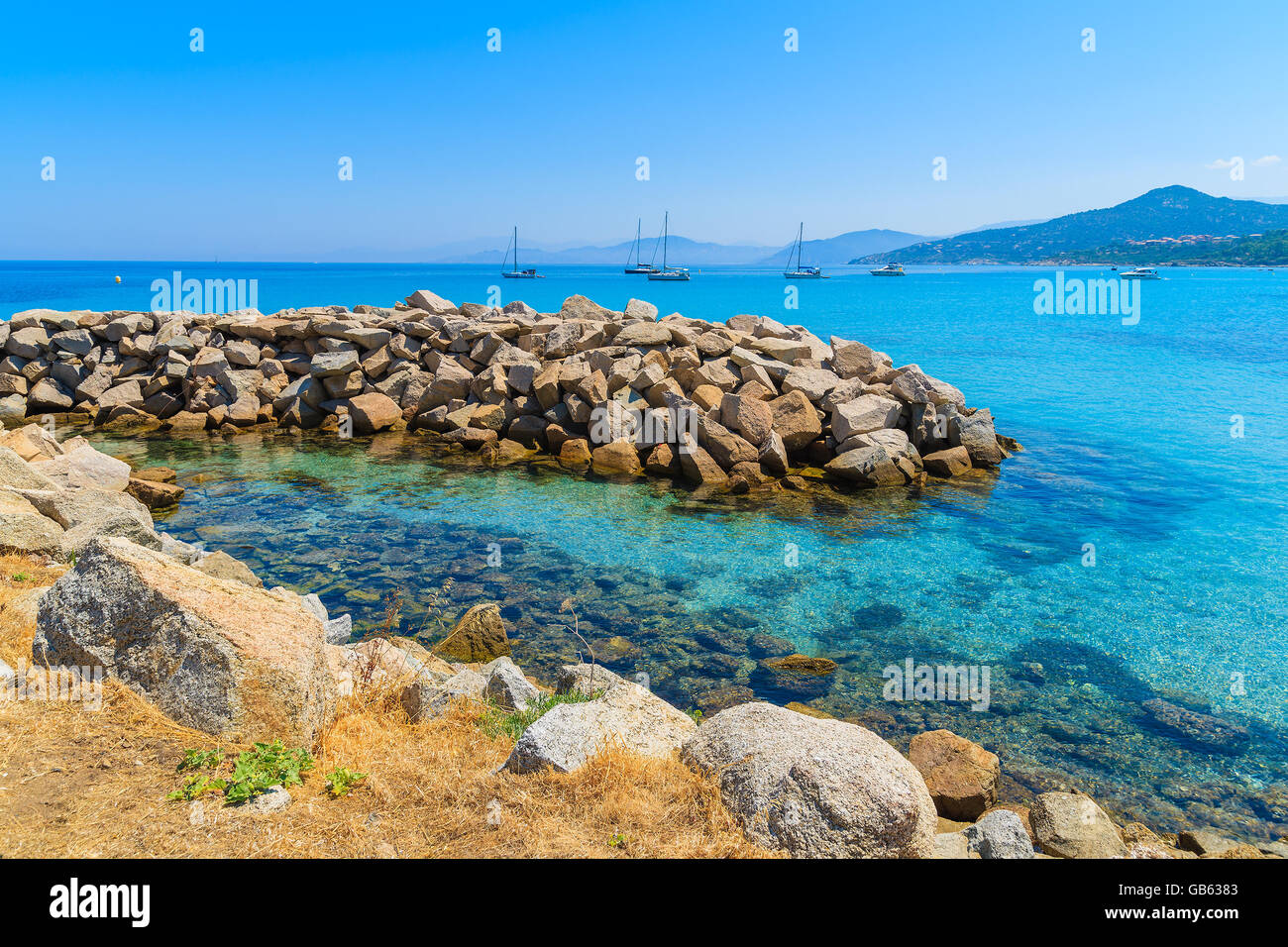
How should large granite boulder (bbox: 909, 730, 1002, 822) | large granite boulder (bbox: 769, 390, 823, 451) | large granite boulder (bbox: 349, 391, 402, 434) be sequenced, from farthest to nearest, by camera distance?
large granite boulder (bbox: 349, 391, 402, 434) < large granite boulder (bbox: 769, 390, 823, 451) < large granite boulder (bbox: 909, 730, 1002, 822)

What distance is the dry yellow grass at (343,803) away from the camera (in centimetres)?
408

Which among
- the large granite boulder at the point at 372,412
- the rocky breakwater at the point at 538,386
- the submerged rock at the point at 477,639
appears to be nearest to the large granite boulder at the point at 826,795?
the submerged rock at the point at 477,639

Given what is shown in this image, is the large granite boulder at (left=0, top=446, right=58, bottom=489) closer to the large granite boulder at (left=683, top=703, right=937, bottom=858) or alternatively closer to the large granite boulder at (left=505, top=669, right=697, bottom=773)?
the large granite boulder at (left=505, top=669, right=697, bottom=773)

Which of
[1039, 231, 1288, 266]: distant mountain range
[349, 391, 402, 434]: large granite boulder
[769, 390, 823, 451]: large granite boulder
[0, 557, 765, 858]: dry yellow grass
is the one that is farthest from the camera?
[1039, 231, 1288, 266]: distant mountain range

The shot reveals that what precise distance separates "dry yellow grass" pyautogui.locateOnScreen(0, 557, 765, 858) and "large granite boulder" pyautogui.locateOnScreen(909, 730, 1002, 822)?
2.75 metres

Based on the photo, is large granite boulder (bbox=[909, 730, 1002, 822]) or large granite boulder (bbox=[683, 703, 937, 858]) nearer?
large granite boulder (bbox=[683, 703, 937, 858])

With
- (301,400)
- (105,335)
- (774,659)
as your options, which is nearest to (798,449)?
(774,659)

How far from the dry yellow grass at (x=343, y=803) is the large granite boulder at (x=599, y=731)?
12 centimetres

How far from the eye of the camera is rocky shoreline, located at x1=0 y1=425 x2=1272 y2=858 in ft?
14.8

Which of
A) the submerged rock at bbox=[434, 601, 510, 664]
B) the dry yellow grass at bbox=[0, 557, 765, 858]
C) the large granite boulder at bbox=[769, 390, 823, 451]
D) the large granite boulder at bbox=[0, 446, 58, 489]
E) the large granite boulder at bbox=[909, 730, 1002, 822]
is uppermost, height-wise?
the large granite boulder at bbox=[769, 390, 823, 451]

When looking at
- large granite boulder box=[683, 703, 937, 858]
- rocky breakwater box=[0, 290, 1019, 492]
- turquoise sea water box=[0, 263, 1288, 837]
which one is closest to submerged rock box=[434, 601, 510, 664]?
turquoise sea water box=[0, 263, 1288, 837]

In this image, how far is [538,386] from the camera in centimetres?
1903
